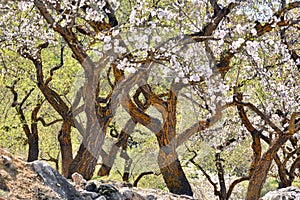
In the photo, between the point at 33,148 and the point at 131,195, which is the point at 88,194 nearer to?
the point at 131,195

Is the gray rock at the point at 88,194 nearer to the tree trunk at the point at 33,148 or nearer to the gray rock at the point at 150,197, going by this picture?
the gray rock at the point at 150,197

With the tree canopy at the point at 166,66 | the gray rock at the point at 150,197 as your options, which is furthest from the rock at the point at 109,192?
the tree canopy at the point at 166,66

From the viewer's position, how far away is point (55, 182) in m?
6.24

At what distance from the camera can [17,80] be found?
15.4 metres

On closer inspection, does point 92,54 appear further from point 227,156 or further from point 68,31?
point 227,156

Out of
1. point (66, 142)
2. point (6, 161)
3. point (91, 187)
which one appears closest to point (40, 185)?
point (6, 161)

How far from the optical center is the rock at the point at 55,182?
6141 millimetres

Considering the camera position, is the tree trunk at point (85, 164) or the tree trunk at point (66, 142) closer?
the tree trunk at point (85, 164)

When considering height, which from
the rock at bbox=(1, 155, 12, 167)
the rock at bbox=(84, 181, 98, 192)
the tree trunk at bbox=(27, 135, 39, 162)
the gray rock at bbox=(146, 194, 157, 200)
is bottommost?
the gray rock at bbox=(146, 194, 157, 200)

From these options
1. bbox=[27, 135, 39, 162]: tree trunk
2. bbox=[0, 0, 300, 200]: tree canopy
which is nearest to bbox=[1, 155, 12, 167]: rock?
bbox=[0, 0, 300, 200]: tree canopy

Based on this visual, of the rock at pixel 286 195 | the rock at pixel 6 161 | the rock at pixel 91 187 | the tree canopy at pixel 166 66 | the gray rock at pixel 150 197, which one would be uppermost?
the tree canopy at pixel 166 66

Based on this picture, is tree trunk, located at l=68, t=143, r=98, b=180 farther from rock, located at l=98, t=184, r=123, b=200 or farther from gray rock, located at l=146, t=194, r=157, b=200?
rock, located at l=98, t=184, r=123, b=200

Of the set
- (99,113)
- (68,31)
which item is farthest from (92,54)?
(68,31)

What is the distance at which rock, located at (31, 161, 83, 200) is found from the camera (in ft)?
20.1
